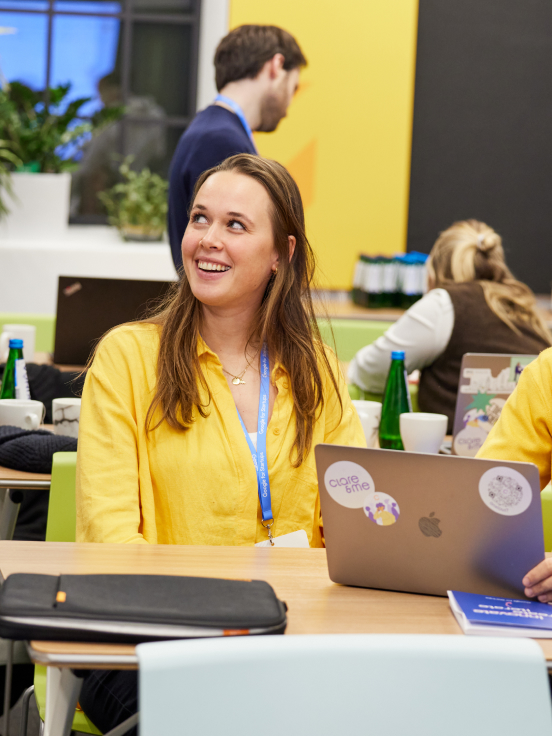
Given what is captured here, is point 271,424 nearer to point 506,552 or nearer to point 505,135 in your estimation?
point 506,552

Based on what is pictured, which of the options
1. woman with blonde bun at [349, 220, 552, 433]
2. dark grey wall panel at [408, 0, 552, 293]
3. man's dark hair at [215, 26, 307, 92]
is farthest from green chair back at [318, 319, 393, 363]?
dark grey wall panel at [408, 0, 552, 293]

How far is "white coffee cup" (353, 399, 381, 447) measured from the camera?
84.7 inches

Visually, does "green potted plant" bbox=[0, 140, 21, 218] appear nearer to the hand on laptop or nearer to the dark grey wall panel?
the dark grey wall panel

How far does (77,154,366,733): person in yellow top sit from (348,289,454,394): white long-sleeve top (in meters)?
0.98

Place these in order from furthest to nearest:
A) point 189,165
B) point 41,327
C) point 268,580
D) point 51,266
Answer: point 51,266 → point 41,327 → point 189,165 → point 268,580

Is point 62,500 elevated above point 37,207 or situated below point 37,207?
below

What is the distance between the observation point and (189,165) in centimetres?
273

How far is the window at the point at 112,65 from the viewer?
4758mm

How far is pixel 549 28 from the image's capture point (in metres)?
4.56

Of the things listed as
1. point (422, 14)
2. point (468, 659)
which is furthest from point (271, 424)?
point (422, 14)

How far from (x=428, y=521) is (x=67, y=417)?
1135 mm

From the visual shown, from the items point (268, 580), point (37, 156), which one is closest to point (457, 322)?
point (268, 580)

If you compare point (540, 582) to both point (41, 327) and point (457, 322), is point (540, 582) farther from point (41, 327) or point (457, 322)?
point (41, 327)

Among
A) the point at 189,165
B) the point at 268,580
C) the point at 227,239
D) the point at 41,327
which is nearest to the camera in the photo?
the point at 268,580
